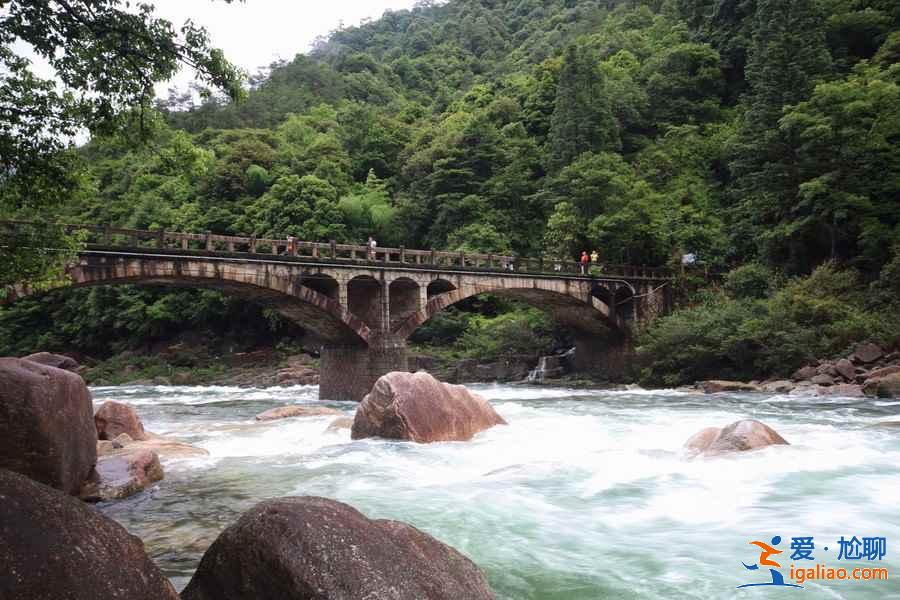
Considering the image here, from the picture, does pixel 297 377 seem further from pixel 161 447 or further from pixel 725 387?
pixel 161 447

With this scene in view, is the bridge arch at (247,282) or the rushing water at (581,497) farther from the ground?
the bridge arch at (247,282)

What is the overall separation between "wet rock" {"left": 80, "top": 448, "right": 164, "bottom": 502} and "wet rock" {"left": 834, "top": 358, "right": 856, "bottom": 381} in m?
25.1

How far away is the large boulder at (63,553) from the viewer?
11.7 ft

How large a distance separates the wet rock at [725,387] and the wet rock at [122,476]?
25.1 metres

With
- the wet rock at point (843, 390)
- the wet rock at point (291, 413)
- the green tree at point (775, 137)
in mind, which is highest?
the green tree at point (775, 137)

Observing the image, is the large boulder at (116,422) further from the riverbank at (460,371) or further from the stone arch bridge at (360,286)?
the riverbank at (460,371)

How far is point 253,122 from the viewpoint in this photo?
88562 mm

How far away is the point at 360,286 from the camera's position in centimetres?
3444

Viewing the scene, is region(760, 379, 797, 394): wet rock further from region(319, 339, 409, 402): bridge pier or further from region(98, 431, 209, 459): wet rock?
region(98, 431, 209, 459): wet rock

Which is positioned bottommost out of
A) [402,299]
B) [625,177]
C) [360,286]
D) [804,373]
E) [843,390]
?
[843,390]

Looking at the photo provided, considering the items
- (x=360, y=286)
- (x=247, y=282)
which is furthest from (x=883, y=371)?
(x=247, y=282)

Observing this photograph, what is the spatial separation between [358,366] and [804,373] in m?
20.2

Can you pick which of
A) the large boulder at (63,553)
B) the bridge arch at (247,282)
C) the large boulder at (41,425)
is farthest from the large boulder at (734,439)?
the bridge arch at (247,282)

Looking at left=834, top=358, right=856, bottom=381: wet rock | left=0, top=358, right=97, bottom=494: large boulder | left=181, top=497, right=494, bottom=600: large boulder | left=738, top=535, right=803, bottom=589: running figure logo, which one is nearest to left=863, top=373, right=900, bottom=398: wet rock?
left=834, top=358, right=856, bottom=381: wet rock
